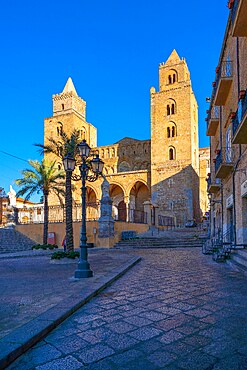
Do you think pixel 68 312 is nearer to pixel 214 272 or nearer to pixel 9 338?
pixel 9 338

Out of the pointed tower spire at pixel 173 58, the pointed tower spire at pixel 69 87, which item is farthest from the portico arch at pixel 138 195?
the pointed tower spire at pixel 69 87

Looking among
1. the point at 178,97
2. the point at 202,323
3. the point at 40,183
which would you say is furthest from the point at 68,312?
the point at 178,97

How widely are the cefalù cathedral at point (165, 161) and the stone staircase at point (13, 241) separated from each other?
1004cm

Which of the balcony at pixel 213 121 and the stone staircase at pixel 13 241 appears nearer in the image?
the balcony at pixel 213 121

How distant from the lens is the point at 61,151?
57.1 ft

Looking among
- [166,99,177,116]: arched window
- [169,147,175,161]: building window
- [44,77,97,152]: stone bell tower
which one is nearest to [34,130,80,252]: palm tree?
[169,147,175,161]: building window

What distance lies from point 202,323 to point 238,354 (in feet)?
3.23

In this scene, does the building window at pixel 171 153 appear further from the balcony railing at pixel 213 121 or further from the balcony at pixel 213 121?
the balcony at pixel 213 121

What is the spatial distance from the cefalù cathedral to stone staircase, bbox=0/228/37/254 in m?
10.0

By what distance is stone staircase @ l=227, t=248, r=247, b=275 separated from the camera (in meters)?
8.50

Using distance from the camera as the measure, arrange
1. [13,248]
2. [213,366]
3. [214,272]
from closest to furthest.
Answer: [213,366] < [214,272] < [13,248]

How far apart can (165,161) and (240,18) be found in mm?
31530

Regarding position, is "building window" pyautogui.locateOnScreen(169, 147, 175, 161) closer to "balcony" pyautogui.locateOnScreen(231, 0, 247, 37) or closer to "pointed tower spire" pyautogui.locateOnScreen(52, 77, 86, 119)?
"pointed tower spire" pyautogui.locateOnScreen(52, 77, 86, 119)

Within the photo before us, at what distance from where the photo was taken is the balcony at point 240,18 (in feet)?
25.3
